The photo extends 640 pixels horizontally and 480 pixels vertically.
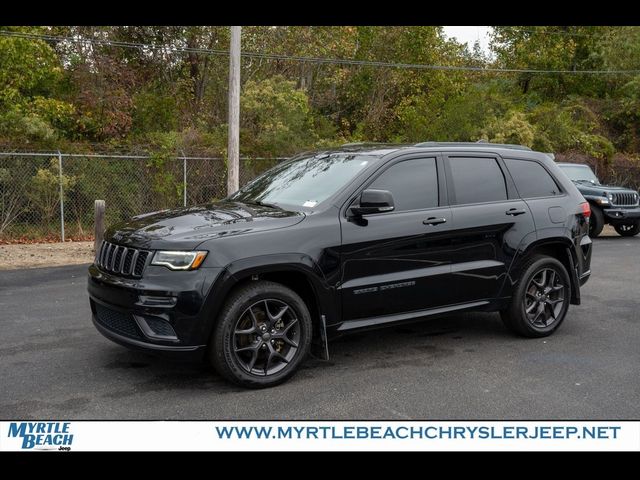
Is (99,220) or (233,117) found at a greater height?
(233,117)

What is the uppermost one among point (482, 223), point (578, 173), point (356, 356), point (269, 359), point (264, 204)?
point (578, 173)

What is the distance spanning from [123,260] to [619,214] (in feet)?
45.1

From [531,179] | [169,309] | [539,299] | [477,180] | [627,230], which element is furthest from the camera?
[627,230]

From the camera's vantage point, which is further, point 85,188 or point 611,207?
point 611,207

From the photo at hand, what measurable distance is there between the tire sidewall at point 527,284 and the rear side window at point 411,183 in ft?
4.05

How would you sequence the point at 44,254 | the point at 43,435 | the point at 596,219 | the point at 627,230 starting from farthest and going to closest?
1. the point at 627,230
2. the point at 596,219
3. the point at 44,254
4. the point at 43,435

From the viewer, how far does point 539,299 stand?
21.1 feet

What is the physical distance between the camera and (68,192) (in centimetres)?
1473

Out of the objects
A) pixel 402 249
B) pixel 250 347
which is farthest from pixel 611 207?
pixel 250 347

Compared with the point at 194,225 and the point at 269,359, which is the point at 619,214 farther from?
the point at 194,225

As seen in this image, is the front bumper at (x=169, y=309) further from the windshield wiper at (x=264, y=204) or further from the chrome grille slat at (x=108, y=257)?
the windshield wiper at (x=264, y=204)

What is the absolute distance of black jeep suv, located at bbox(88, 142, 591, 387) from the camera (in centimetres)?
472

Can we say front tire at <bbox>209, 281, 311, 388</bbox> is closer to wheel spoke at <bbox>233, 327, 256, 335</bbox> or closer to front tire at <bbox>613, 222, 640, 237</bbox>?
wheel spoke at <bbox>233, 327, 256, 335</bbox>

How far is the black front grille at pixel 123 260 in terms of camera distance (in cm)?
479
